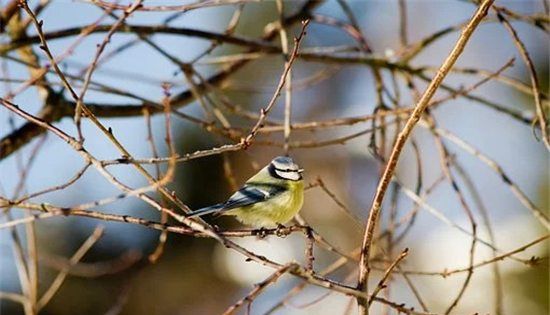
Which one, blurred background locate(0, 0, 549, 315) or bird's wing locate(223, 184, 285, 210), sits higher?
blurred background locate(0, 0, 549, 315)

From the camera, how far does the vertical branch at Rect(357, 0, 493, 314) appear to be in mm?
1238

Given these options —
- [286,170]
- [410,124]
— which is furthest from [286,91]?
[410,124]

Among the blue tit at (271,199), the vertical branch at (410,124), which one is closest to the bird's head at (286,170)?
the blue tit at (271,199)

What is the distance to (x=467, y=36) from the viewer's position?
124cm

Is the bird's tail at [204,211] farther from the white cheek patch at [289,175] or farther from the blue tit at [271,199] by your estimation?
the white cheek patch at [289,175]

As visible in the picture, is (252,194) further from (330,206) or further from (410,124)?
(330,206)

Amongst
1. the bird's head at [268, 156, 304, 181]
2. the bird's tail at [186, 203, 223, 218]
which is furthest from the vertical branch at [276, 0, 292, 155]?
the bird's tail at [186, 203, 223, 218]

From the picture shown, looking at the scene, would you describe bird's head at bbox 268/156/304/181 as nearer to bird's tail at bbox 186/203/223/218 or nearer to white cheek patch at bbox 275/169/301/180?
white cheek patch at bbox 275/169/301/180

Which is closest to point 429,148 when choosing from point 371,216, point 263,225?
point 263,225

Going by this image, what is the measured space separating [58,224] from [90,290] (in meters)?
0.79

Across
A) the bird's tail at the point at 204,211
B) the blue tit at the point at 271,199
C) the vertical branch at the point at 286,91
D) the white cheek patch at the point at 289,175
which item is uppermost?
the vertical branch at the point at 286,91

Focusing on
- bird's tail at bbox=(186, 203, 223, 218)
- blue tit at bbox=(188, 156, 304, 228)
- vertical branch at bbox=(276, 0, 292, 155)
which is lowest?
bird's tail at bbox=(186, 203, 223, 218)

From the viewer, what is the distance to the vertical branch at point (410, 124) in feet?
4.06

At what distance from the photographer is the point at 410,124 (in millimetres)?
1249
